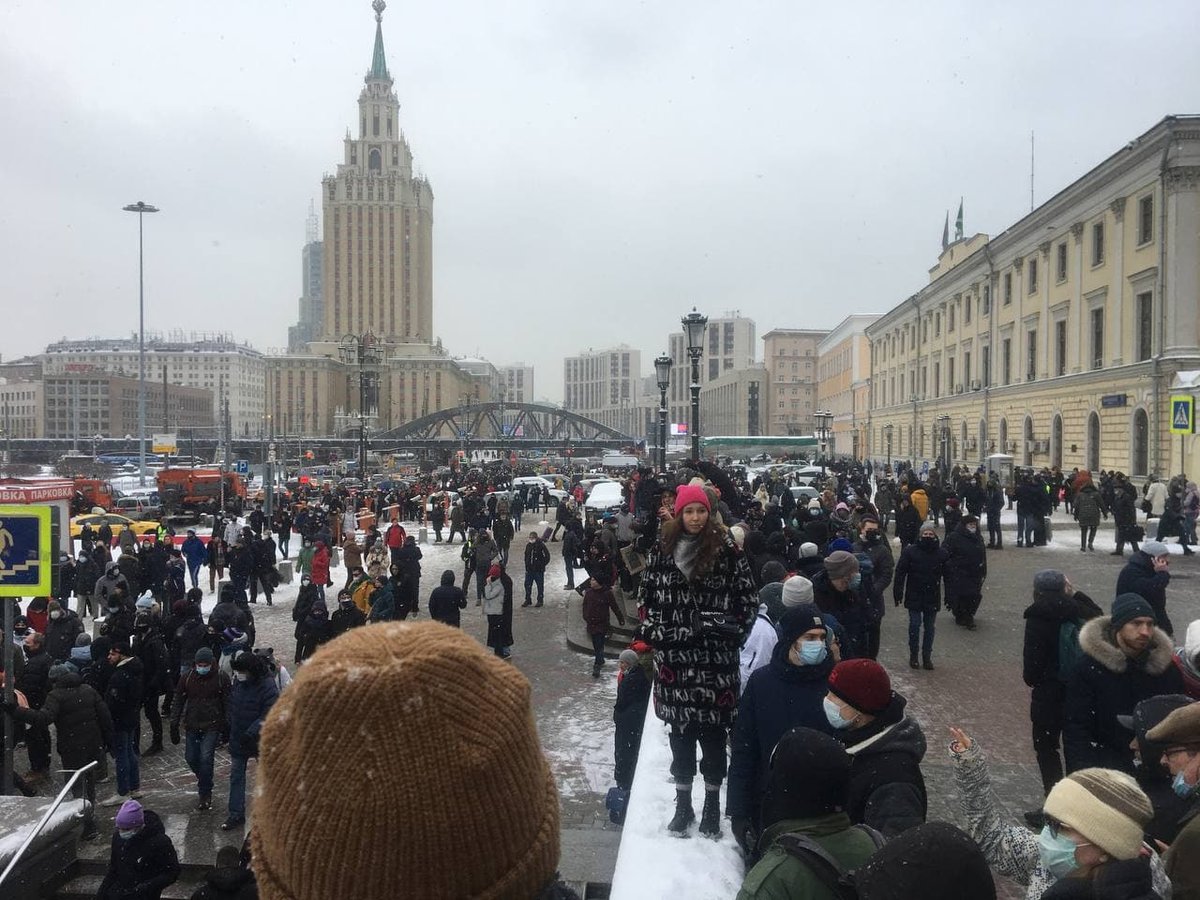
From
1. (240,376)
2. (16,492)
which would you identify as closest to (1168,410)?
(16,492)

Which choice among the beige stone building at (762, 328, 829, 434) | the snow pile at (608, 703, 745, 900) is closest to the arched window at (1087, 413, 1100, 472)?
the snow pile at (608, 703, 745, 900)

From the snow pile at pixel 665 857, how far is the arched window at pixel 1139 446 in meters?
27.8

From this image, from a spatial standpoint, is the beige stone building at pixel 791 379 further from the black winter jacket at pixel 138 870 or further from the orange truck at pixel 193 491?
the black winter jacket at pixel 138 870

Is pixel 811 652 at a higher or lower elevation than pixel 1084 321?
lower

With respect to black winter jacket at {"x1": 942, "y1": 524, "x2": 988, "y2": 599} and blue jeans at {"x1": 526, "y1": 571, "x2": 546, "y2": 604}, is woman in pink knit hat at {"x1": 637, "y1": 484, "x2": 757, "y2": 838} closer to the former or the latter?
black winter jacket at {"x1": 942, "y1": 524, "x2": 988, "y2": 599}

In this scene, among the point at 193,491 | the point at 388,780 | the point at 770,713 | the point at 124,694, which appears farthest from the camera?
the point at 193,491

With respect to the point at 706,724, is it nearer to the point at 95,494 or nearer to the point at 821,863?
the point at 821,863

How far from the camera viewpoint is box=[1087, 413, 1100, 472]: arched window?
30.2 metres

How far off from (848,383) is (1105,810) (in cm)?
7880

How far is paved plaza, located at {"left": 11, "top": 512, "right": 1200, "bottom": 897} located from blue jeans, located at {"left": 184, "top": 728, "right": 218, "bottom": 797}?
25 centimetres

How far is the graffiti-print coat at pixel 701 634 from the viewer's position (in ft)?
14.1

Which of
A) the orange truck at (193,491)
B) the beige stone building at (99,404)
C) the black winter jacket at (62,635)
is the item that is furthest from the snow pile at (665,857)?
the beige stone building at (99,404)

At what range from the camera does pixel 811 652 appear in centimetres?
388

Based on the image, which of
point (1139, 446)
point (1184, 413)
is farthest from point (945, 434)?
point (1184, 413)
